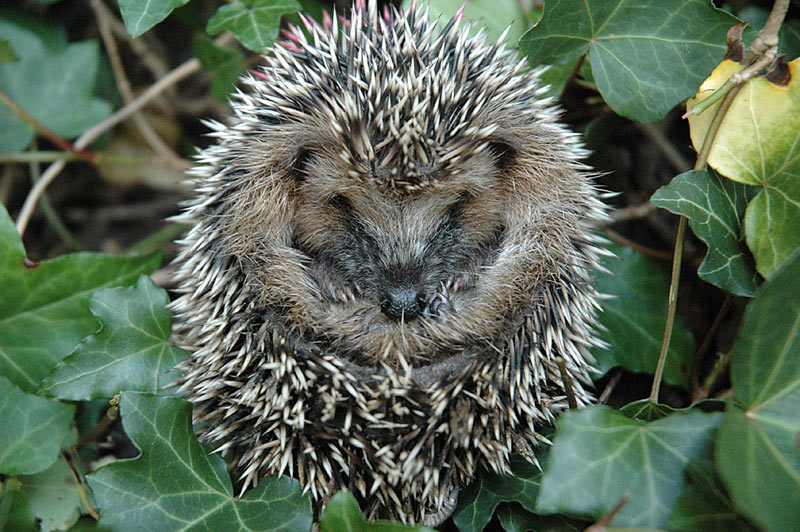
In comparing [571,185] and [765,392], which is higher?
[571,185]

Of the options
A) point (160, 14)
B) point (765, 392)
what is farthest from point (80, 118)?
point (765, 392)

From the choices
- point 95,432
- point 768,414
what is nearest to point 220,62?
point 95,432

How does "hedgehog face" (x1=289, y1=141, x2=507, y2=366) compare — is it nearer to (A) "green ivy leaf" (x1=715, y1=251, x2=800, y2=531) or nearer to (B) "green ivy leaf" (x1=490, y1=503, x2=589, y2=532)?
(B) "green ivy leaf" (x1=490, y1=503, x2=589, y2=532)

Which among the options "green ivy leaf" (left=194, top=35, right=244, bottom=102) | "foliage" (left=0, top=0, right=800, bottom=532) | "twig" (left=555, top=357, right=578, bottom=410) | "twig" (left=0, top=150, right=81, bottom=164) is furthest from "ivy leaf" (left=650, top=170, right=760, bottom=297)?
"twig" (left=0, top=150, right=81, bottom=164)

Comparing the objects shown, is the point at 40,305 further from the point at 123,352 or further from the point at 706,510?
the point at 706,510

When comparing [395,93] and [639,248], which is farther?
[639,248]

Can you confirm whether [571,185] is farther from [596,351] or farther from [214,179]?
[214,179]
